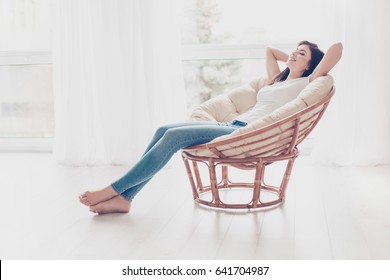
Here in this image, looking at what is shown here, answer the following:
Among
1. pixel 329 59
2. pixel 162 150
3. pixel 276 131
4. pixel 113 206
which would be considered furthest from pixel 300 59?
pixel 113 206

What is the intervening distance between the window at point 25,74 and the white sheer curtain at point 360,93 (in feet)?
8.11

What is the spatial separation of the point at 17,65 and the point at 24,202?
2257 mm

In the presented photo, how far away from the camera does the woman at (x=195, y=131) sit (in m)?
2.70

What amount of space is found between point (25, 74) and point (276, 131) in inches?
122

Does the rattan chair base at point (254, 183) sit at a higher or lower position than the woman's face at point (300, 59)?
lower

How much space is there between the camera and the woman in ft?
8.85

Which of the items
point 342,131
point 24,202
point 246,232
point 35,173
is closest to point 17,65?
point 35,173

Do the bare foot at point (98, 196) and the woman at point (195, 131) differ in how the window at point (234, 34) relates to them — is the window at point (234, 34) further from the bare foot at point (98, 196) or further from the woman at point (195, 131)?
the bare foot at point (98, 196)

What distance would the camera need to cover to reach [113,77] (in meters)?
4.20

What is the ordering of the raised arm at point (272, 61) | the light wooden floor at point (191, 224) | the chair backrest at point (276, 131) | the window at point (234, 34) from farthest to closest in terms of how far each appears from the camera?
the window at point (234, 34), the raised arm at point (272, 61), the chair backrest at point (276, 131), the light wooden floor at point (191, 224)

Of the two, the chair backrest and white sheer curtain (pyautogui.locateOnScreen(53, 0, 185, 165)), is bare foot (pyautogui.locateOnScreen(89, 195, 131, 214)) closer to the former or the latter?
the chair backrest

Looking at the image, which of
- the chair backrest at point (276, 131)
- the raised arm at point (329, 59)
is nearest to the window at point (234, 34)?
the raised arm at point (329, 59)

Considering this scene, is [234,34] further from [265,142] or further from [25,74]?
[265,142]

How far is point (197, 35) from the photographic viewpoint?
15.1 feet
